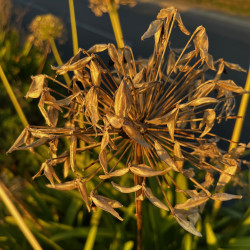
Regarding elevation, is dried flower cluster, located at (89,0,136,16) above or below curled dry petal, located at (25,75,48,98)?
above

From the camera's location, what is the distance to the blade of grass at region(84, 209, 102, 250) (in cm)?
190

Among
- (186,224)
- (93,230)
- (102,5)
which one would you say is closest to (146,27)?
(102,5)

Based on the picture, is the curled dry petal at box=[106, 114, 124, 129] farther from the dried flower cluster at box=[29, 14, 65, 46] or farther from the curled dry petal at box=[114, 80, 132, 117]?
the dried flower cluster at box=[29, 14, 65, 46]

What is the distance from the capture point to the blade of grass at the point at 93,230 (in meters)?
1.90

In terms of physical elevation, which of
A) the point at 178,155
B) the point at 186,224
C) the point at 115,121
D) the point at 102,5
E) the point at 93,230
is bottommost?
the point at 93,230

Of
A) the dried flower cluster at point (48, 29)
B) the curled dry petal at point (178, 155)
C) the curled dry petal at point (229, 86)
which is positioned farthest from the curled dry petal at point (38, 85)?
the dried flower cluster at point (48, 29)

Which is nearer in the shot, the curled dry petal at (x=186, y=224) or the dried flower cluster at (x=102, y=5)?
the curled dry petal at (x=186, y=224)

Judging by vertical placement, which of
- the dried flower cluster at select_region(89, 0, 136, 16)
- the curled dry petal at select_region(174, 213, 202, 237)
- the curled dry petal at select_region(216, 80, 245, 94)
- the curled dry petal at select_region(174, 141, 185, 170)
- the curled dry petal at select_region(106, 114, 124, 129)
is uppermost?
the dried flower cluster at select_region(89, 0, 136, 16)

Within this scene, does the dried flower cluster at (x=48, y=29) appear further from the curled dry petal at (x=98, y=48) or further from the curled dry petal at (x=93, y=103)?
the curled dry petal at (x=93, y=103)

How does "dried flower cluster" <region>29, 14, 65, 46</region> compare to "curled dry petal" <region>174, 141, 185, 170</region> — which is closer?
"curled dry petal" <region>174, 141, 185, 170</region>

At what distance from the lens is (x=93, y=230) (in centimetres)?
192

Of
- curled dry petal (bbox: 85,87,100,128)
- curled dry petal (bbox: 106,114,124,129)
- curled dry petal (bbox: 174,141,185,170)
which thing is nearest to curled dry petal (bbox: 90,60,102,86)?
curled dry petal (bbox: 85,87,100,128)

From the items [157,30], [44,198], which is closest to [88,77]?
[157,30]

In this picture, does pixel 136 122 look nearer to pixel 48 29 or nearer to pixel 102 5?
pixel 102 5
